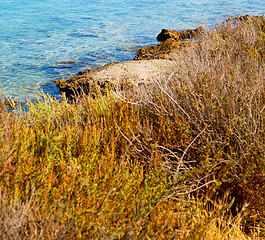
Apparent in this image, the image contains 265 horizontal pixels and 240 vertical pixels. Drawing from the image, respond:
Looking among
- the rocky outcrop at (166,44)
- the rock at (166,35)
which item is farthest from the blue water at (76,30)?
the rocky outcrop at (166,44)

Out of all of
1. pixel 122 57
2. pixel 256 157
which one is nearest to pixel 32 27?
pixel 122 57

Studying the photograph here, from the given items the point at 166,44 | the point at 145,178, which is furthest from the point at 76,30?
the point at 145,178

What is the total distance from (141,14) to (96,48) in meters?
8.34

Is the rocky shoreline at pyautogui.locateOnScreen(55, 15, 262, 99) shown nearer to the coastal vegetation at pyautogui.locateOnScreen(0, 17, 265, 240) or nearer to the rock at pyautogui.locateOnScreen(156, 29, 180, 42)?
the coastal vegetation at pyautogui.locateOnScreen(0, 17, 265, 240)

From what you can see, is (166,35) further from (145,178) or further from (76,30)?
(145,178)

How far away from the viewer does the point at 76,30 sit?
1571 cm

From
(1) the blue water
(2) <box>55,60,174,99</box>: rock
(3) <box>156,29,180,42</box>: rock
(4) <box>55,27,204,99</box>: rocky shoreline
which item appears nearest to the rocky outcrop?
(3) <box>156,29,180,42</box>: rock

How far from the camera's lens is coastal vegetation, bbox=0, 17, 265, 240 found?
214cm

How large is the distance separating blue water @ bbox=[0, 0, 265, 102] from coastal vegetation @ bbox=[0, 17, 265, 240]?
413 cm

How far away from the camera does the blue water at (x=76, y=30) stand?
10.3 meters

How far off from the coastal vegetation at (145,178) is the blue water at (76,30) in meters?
4.13

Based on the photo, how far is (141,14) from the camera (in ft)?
65.4

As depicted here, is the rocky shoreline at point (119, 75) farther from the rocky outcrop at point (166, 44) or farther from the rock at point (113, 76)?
the rocky outcrop at point (166, 44)

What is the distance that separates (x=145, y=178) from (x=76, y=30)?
553 inches
